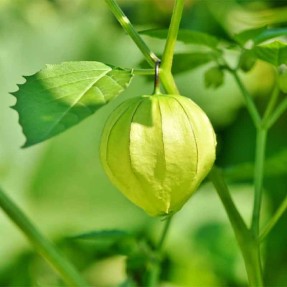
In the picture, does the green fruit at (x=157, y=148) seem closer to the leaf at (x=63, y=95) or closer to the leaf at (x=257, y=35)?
the leaf at (x=63, y=95)

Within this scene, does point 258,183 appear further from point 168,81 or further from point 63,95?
point 63,95

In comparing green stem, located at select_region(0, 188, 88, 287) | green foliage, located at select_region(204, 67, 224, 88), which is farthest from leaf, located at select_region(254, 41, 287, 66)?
green stem, located at select_region(0, 188, 88, 287)

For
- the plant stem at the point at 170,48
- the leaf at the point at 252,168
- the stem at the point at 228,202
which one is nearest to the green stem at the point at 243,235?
the stem at the point at 228,202

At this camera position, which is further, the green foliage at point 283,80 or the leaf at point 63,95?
the green foliage at point 283,80

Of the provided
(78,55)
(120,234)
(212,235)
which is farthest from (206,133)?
(78,55)

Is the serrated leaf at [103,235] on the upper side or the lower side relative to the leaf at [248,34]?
lower

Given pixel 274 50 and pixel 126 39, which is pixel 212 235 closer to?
pixel 126 39
